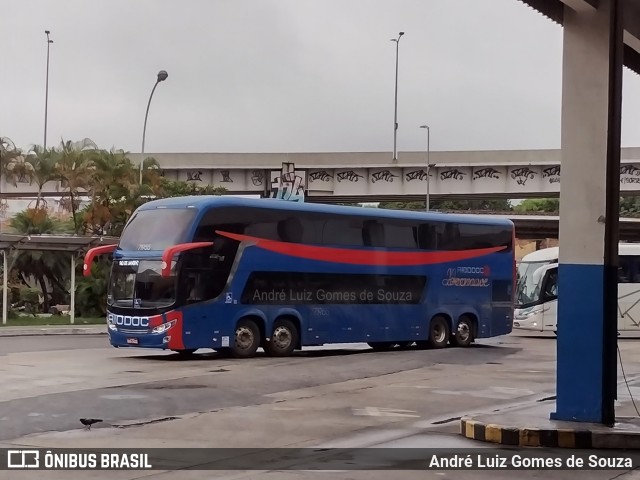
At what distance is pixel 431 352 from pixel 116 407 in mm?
13284

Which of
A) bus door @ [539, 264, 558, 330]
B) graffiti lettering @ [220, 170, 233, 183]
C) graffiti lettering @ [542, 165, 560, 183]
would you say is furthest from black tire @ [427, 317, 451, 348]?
graffiti lettering @ [220, 170, 233, 183]

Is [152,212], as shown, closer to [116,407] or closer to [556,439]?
[116,407]

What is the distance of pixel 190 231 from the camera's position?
72.2ft

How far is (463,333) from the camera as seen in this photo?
95.3 feet

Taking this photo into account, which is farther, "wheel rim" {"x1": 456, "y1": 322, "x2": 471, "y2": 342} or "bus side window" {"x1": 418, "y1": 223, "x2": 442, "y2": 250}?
"wheel rim" {"x1": 456, "y1": 322, "x2": 471, "y2": 342}

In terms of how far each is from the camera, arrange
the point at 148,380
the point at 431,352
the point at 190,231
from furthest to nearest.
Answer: the point at 431,352 < the point at 190,231 < the point at 148,380

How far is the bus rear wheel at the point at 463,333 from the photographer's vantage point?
28.8m

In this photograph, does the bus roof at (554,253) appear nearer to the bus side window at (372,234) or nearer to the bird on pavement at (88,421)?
the bus side window at (372,234)

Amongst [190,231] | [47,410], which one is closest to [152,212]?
[190,231]

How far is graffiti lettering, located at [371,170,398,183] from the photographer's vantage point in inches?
2285

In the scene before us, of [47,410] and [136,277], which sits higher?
[136,277]

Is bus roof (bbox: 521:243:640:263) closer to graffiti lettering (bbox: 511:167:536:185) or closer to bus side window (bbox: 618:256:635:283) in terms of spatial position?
bus side window (bbox: 618:256:635:283)

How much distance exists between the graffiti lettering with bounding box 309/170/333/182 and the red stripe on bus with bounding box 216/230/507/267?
96.9 ft

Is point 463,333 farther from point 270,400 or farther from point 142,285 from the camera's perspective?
point 270,400
